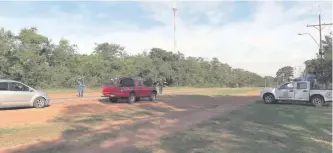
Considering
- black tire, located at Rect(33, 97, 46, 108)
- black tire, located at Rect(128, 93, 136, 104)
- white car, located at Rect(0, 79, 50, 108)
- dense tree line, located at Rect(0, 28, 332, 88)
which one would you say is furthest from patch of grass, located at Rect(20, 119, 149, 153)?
dense tree line, located at Rect(0, 28, 332, 88)

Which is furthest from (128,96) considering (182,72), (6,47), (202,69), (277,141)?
(202,69)

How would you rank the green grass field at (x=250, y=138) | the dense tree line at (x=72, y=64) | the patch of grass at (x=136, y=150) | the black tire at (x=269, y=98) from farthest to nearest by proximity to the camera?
1. the dense tree line at (x=72, y=64)
2. the black tire at (x=269, y=98)
3. the green grass field at (x=250, y=138)
4. the patch of grass at (x=136, y=150)

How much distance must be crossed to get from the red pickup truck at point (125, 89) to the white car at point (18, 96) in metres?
4.75

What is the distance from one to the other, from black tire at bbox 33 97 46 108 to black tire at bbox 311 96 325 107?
1694 cm

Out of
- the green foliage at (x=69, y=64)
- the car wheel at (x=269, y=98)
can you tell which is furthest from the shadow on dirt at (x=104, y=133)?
the green foliage at (x=69, y=64)

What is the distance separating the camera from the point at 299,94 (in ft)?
90.3

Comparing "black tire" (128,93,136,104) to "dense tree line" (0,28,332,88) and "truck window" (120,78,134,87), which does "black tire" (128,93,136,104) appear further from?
"dense tree line" (0,28,332,88)

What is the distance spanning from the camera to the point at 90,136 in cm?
1212

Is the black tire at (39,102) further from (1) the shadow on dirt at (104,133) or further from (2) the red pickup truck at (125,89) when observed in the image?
(2) the red pickup truck at (125,89)

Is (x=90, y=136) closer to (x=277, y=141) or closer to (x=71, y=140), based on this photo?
(x=71, y=140)

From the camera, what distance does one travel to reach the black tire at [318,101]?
2656 centimetres

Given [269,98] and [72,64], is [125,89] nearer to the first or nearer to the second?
[269,98]

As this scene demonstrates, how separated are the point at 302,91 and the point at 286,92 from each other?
42.4 inches

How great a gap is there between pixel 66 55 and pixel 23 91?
41.5m
